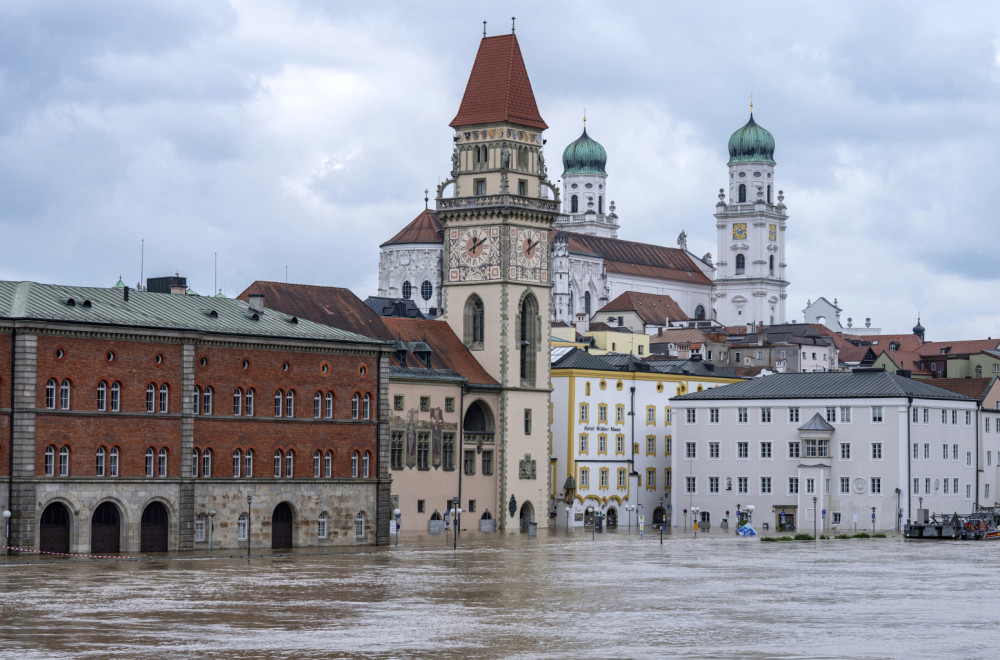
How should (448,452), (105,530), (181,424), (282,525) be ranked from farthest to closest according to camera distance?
(448,452), (282,525), (181,424), (105,530)

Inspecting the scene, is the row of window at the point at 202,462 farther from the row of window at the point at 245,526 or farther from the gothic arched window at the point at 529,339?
the gothic arched window at the point at 529,339

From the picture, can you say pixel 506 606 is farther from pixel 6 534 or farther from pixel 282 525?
pixel 282 525

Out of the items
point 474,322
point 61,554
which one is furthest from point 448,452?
point 61,554

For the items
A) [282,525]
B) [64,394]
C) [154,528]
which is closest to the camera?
[64,394]

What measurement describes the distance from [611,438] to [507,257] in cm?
2285

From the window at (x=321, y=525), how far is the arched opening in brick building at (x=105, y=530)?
43.1ft

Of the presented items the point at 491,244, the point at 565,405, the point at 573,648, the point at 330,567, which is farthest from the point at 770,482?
the point at 573,648

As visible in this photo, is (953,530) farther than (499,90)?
No

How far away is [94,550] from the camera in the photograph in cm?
9525

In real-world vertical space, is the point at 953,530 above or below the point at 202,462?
below

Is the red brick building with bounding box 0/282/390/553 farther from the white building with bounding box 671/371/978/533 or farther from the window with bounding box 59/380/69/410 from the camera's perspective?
the white building with bounding box 671/371/978/533

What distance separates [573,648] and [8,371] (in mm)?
47172

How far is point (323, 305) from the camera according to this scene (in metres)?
133

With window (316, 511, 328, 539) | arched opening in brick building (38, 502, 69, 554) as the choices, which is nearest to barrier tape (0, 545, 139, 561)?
arched opening in brick building (38, 502, 69, 554)
